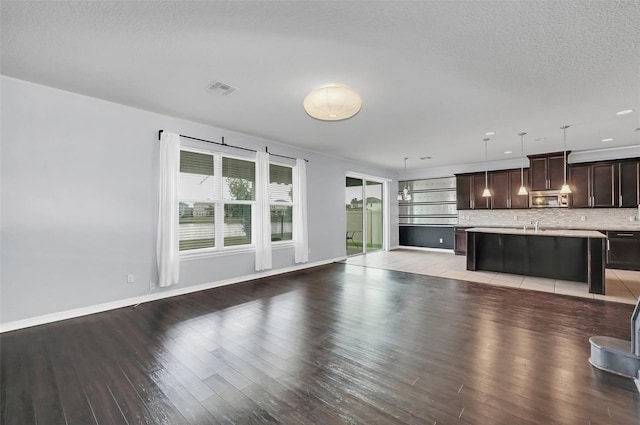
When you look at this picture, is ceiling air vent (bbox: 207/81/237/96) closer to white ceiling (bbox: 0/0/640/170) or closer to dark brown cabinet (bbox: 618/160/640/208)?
white ceiling (bbox: 0/0/640/170)

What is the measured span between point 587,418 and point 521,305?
233cm

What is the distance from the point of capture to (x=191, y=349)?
2607 mm

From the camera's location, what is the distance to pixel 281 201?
5910mm

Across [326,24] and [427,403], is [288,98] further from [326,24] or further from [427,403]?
[427,403]

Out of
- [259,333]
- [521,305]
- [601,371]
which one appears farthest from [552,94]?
[259,333]

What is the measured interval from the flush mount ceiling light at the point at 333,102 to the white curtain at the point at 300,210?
301cm

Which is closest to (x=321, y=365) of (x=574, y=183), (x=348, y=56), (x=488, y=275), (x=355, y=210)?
(x=348, y=56)

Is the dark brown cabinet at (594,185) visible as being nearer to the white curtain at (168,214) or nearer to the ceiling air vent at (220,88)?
the ceiling air vent at (220,88)

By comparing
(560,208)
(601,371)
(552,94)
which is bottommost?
(601,371)

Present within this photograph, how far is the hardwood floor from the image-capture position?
5.84 ft

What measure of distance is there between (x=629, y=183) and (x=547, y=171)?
1.45m

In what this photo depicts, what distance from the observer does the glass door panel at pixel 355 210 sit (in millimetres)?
8422

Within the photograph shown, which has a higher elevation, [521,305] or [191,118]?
[191,118]

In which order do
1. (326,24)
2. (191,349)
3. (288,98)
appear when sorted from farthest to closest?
(288,98) → (191,349) → (326,24)
